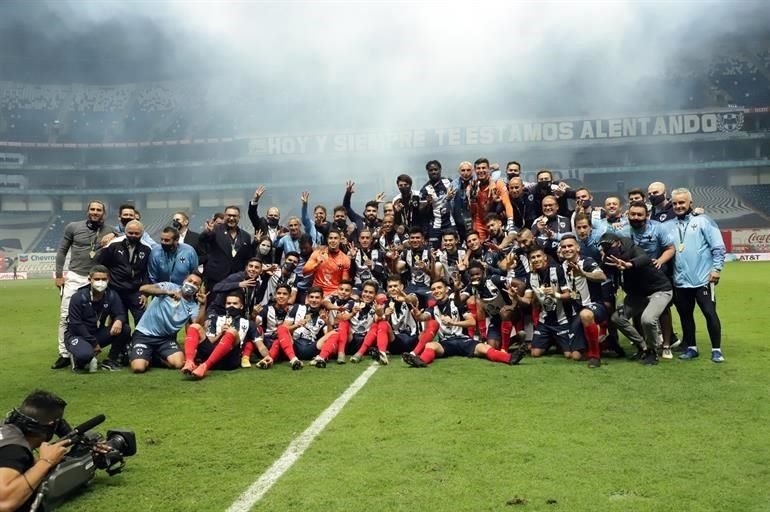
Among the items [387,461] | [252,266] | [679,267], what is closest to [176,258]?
[252,266]

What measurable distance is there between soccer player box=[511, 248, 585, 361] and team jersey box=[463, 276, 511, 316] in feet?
0.71

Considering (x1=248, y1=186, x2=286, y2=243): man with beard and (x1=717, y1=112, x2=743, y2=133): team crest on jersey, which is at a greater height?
(x1=717, y1=112, x2=743, y2=133): team crest on jersey

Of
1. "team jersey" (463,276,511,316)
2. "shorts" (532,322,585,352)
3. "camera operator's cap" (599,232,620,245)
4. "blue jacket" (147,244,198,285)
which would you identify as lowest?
"shorts" (532,322,585,352)

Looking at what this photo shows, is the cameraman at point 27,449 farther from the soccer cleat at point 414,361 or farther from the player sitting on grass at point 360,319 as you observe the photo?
the player sitting on grass at point 360,319

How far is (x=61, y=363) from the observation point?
827 centimetres

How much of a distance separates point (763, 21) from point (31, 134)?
197 ft

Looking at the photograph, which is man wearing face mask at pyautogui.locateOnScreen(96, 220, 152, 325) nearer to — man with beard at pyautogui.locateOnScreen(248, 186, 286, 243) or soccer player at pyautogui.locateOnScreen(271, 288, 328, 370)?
soccer player at pyautogui.locateOnScreen(271, 288, 328, 370)

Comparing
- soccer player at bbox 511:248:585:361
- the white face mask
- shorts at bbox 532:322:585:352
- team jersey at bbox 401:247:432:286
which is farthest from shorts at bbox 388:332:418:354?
the white face mask

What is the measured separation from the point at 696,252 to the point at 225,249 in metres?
5.93

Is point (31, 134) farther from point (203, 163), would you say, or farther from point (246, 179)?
point (246, 179)

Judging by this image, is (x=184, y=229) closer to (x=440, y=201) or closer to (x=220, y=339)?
(x=220, y=339)

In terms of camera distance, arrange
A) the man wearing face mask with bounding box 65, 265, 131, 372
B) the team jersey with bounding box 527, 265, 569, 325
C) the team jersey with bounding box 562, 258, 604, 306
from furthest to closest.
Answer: the team jersey with bounding box 527, 265, 569, 325, the team jersey with bounding box 562, 258, 604, 306, the man wearing face mask with bounding box 65, 265, 131, 372

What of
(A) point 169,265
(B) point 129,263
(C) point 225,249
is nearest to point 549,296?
(C) point 225,249

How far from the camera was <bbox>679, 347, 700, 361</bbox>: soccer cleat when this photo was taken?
7.79m
